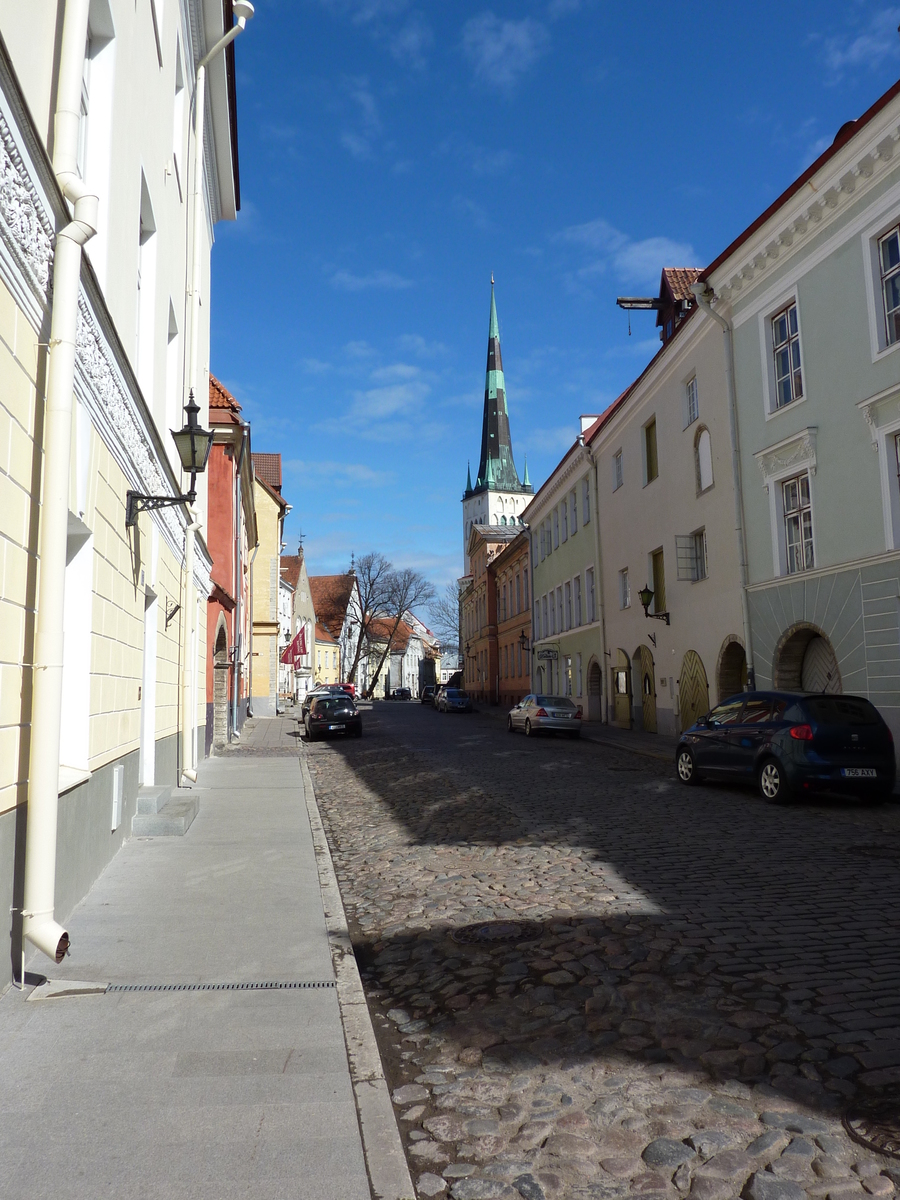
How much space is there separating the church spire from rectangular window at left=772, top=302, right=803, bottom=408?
315 ft

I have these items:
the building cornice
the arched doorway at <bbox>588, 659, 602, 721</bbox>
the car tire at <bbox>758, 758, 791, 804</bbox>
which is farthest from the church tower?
the car tire at <bbox>758, 758, 791, 804</bbox>

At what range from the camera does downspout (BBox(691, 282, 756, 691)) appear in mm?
18766

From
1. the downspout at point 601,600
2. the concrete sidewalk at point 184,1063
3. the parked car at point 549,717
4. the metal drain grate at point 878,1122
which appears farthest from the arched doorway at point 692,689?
the metal drain grate at point 878,1122

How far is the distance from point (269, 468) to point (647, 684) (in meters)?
33.5

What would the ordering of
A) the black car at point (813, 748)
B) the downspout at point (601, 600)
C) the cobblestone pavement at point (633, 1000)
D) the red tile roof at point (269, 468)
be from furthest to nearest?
1. the red tile roof at point (269, 468)
2. the downspout at point (601, 600)
3. the black car at point (813, 748)
4. the cobblestone pavement at point (633, 1000)

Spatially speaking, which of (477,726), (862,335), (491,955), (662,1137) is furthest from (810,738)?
(477,726)

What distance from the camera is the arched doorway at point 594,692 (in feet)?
106

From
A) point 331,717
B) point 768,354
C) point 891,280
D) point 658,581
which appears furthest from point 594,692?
point 891,280

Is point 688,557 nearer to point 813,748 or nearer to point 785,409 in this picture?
point 785,409

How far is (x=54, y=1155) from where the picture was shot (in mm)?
3059

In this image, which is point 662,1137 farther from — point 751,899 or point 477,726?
point 477,726

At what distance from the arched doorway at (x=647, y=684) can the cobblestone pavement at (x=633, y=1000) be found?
15641 millimetres

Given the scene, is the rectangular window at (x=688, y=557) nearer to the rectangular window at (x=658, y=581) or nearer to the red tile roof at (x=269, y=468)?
the rectangular window at (x=658, y=581)

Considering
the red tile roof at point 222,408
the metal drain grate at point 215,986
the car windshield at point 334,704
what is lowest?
the metal drain grate at point 215,986
